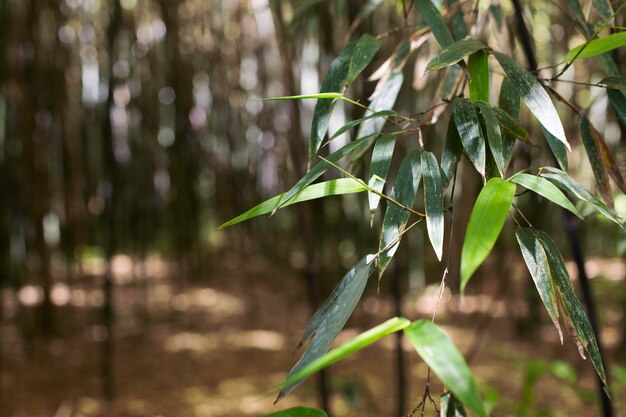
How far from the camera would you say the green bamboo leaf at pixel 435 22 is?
24.3 inches

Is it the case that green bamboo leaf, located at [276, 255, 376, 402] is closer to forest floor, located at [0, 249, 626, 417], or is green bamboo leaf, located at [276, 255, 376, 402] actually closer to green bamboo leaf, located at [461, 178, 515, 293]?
green bamboo leaf, located at [461, 178, 515, 293]

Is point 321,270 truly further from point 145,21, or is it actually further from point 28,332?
point 145,21

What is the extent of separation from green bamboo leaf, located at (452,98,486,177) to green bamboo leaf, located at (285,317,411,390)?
0.16 meters

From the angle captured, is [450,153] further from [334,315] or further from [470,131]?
[334,315]

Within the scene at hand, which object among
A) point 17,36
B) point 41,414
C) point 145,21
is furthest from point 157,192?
point 41,414

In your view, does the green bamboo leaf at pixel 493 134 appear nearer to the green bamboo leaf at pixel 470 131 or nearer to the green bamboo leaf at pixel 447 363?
the green bamboo leaf at pixel 470 131

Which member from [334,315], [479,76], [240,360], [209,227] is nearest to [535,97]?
[479,76]

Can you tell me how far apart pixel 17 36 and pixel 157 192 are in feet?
7.00

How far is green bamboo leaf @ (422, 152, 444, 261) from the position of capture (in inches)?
18.4

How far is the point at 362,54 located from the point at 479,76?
0.13 meters

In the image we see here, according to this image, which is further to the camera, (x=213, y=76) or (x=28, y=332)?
(x=213, y=76)

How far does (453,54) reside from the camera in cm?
51

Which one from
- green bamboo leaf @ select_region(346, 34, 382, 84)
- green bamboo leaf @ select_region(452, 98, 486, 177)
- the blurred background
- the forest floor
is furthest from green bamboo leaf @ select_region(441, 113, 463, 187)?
the forest floor

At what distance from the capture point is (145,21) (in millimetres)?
3676
